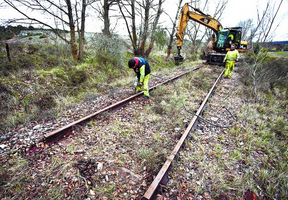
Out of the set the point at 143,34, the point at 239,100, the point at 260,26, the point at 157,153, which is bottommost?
the point at 157,153

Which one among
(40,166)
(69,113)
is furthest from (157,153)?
(69,113)

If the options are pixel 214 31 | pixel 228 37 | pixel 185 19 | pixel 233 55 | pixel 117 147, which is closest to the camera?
pixel 117 147

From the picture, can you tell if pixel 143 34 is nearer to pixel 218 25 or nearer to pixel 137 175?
pixel 218 25

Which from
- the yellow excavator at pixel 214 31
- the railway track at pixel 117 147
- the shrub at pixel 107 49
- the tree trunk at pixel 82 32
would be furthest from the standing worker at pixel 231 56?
the tree trunk at pixel 82 32

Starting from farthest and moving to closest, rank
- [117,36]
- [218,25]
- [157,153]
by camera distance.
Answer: [218,25] → [117,36] → [157,153]

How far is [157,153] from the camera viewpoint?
2.75 metres

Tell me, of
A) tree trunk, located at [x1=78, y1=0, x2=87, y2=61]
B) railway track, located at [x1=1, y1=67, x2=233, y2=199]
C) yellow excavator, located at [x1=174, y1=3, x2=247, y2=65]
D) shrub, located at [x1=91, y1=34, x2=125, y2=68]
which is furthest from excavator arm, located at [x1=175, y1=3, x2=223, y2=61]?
railway track, located at [x1=1, y1=67, x2=233, y2=199]

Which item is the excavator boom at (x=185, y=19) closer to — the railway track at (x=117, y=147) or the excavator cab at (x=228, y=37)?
the excavator cab at (x=228, y=37)

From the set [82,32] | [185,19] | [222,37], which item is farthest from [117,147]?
[222,37]

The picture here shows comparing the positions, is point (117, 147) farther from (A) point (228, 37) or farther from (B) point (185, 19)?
(A) point (228, 37)

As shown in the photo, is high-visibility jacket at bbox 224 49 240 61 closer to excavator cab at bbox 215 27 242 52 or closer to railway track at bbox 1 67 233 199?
excavator cab at bbox 215 27 242 52

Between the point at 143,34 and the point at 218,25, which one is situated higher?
the point at 218,25

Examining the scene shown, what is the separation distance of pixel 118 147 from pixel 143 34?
11830 millimetres

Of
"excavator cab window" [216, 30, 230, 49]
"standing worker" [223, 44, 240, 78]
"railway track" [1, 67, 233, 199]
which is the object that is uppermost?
"excavator cab window" [216, 30, 230, 49]
